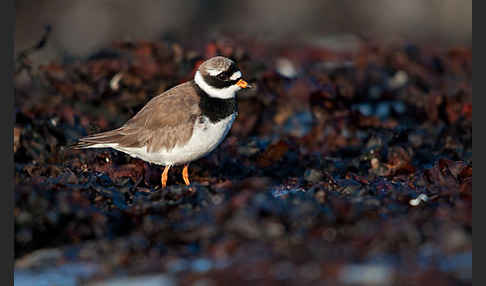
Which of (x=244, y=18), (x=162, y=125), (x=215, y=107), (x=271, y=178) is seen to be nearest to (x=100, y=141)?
(x=162, y=125)

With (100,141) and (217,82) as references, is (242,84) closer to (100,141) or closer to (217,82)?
(217,82)

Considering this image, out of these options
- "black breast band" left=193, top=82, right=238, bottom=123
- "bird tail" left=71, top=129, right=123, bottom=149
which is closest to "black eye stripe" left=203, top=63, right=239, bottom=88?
A: "black breast band" left=193, top=82, right=238, bottom=123

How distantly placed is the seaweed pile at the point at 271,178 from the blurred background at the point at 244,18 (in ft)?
12.5

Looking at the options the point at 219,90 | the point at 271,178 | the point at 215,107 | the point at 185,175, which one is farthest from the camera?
the point at 271,178

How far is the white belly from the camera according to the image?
19.7 ft

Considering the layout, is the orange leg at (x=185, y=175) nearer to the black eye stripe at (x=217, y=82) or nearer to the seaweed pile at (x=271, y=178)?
the seaweed pile at (x=271, y=178)

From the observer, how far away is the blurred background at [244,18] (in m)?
14.8

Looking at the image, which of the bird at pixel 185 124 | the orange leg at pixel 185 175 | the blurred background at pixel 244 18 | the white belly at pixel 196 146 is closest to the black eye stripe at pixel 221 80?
the bird at pixel 185 124

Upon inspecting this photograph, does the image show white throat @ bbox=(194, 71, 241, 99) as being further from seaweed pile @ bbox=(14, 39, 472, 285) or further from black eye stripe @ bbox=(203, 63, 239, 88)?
seaweed pile @ bbox=(14, 39, 472, 285)

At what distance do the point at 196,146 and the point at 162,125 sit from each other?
17.1 inches

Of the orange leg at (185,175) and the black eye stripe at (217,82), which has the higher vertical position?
the black eye stripe at (217,82)

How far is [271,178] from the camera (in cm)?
673

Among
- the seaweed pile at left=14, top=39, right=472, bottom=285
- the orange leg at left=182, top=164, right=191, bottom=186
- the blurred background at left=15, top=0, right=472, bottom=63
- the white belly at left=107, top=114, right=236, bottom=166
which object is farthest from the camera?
the blurred background at left=15, top=0, right=472, bottom=63

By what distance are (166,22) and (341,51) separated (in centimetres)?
557
